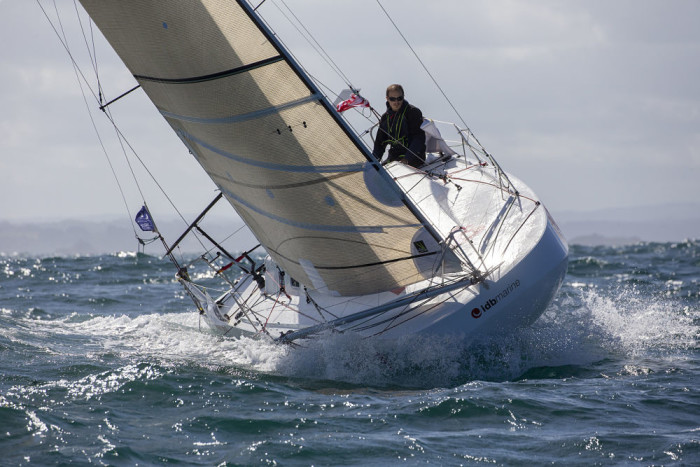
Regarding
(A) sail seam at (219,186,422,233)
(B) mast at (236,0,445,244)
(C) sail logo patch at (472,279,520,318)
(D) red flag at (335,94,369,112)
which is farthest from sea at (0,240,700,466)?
(D) red flag at (335,94,369,112)

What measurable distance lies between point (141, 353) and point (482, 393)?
3.75 m

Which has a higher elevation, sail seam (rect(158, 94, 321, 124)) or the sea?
sail seam (rect(158, 94, 321, 124))

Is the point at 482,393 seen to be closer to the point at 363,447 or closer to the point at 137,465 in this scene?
the point at 363,447

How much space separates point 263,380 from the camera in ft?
22.4

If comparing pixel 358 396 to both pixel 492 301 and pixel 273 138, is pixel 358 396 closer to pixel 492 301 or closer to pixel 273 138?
pixel 492 301

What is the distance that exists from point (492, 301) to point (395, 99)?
2.98 m

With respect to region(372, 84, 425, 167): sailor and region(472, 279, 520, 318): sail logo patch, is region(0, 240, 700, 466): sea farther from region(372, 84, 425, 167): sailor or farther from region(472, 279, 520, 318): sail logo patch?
region(372, 84, 425, 167): sailor

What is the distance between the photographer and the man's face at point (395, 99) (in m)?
8.97

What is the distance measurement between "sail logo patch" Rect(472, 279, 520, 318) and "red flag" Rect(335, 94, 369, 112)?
9.50 ft

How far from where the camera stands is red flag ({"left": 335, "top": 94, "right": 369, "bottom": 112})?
884cm

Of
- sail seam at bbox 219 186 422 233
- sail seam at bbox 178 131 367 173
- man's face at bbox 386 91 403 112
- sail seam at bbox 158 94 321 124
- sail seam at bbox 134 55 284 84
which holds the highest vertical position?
man's face at bbox 386 91 403 112

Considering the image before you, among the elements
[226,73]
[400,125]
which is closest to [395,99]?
[400,125]

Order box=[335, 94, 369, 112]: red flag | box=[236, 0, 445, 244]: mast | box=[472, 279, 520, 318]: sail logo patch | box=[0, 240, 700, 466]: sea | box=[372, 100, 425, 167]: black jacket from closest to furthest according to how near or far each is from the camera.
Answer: box=[0, 240, 700, 466]: sea < box=[236, 0, 445, 244]: mast < box=[472, 279, 520, 318]: sail logo patch < box=[335, 94, 369, 112]: red flag < box=[372, 100, 425, 167]: black jacket

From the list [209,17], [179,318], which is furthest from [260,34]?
[179,318]
